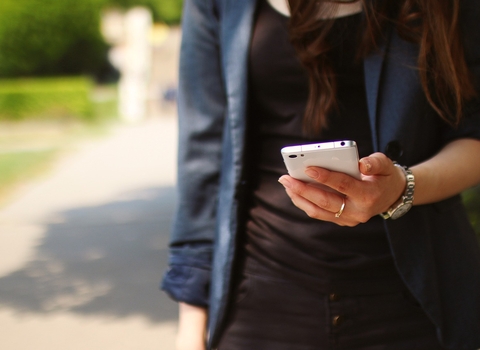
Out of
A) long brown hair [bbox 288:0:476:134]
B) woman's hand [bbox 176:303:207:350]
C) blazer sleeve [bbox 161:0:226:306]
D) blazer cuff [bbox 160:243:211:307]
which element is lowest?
woman's hand [bbox 176:303:207:350]

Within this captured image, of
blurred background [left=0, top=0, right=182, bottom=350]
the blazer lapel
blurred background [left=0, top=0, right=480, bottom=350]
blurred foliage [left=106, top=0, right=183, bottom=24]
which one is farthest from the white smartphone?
blurred foliage [left=106, top=0, right=183, bottom=24]

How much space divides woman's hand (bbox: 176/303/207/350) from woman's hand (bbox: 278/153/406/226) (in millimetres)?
535

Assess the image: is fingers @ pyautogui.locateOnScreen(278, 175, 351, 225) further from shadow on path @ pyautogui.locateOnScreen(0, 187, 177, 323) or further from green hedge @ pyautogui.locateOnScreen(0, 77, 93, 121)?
green hedge @ pyautogui.locateOnScreen(0, 77, 93, 121)

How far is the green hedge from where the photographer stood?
62.8 feet

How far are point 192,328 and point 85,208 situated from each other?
691cm

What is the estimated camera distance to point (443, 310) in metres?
1.39

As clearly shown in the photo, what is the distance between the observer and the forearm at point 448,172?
1288 millimetres

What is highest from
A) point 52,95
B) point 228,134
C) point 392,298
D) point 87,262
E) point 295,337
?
point 228,134

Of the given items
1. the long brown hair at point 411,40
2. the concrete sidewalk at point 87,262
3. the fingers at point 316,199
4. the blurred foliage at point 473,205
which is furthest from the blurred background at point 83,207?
the fingers at point 316,199

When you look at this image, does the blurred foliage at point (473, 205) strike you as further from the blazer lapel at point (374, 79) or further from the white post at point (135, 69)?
the white post at point (135, 69)

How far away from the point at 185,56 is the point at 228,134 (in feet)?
0.76

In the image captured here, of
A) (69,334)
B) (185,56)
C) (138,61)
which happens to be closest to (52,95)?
(138,61)

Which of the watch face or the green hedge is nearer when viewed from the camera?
the watch face

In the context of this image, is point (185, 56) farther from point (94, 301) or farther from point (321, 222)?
point (94, 301)
